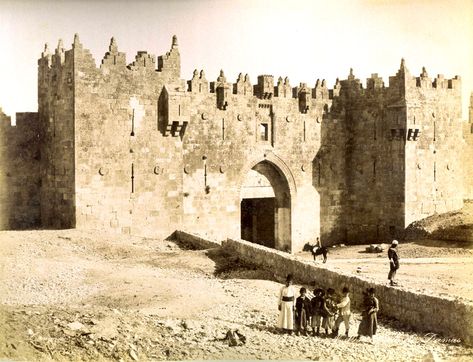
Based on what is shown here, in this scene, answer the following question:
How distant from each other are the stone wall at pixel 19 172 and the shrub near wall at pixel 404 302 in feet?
37.4

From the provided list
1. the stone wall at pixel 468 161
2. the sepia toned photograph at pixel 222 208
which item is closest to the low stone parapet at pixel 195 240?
the sepia toned photograph at pixel 222 208

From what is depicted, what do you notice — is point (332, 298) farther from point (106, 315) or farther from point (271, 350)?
point (106, 315)

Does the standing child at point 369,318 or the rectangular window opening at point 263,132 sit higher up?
the rectangular window opening at point 263,132

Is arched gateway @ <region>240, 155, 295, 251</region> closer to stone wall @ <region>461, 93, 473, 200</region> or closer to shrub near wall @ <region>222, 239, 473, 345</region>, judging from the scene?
shrub near wall @ <region>222, 239, 473, 345</region>

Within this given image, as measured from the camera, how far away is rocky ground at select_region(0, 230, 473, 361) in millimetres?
11047

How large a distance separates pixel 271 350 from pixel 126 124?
1504 centimetres

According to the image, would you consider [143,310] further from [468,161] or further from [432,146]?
[468,161]

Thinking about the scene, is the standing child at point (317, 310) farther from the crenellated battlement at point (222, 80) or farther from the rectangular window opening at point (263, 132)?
the rectangular window opening at point (263, 132)

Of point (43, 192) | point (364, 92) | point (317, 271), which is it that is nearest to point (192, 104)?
point (43, 192)

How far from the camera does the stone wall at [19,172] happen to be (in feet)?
82.6

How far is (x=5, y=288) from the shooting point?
51.3ft

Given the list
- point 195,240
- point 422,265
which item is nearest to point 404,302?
point 422,265

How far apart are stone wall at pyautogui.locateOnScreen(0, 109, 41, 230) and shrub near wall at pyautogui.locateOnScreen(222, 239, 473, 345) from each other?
37.4ft

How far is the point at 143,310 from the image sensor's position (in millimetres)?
14000
